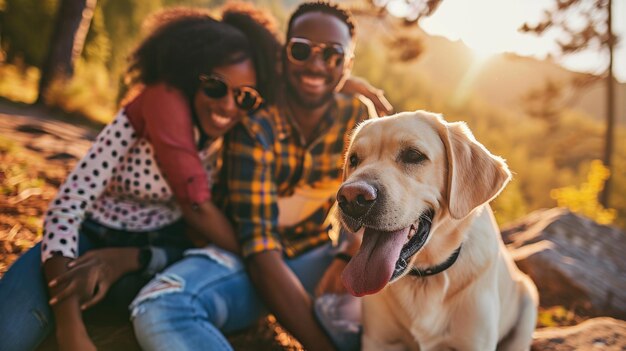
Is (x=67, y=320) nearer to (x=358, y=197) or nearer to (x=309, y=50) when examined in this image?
(x=358, y=197)

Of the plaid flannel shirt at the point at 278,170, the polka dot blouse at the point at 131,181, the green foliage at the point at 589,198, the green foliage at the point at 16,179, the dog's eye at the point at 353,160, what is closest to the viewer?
the dog's eye at the point at 353,160

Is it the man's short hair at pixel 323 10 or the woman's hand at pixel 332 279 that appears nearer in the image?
the woman's hand at pixel 332 279

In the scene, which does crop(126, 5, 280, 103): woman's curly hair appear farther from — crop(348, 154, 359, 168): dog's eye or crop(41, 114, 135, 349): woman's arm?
crop(348, 154, 359, 168): dog's eye

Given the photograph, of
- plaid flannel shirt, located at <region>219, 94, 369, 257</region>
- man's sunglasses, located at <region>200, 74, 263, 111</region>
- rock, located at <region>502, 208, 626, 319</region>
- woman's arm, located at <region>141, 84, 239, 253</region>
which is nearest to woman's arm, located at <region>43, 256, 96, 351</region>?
woman's arm, located at <region>141, 84, 239, 253</region>

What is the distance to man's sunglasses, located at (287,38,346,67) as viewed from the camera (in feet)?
9.14

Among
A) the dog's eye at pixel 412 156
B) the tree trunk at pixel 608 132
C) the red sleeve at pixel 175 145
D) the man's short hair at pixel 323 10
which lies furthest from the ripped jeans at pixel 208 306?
the tree trunk at pixel 608 132

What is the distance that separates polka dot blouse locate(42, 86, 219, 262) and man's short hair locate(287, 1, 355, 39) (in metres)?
0.98

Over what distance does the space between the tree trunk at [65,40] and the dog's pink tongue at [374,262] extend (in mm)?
9029

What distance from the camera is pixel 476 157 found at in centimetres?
207

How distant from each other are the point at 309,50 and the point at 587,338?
91.9 inches

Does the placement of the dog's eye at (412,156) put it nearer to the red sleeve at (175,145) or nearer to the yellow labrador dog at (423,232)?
the yellow labrador dog at (423,232)

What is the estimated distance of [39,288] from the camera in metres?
2.30

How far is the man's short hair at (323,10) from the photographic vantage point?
2.98m

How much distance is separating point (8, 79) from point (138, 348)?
535 inches
